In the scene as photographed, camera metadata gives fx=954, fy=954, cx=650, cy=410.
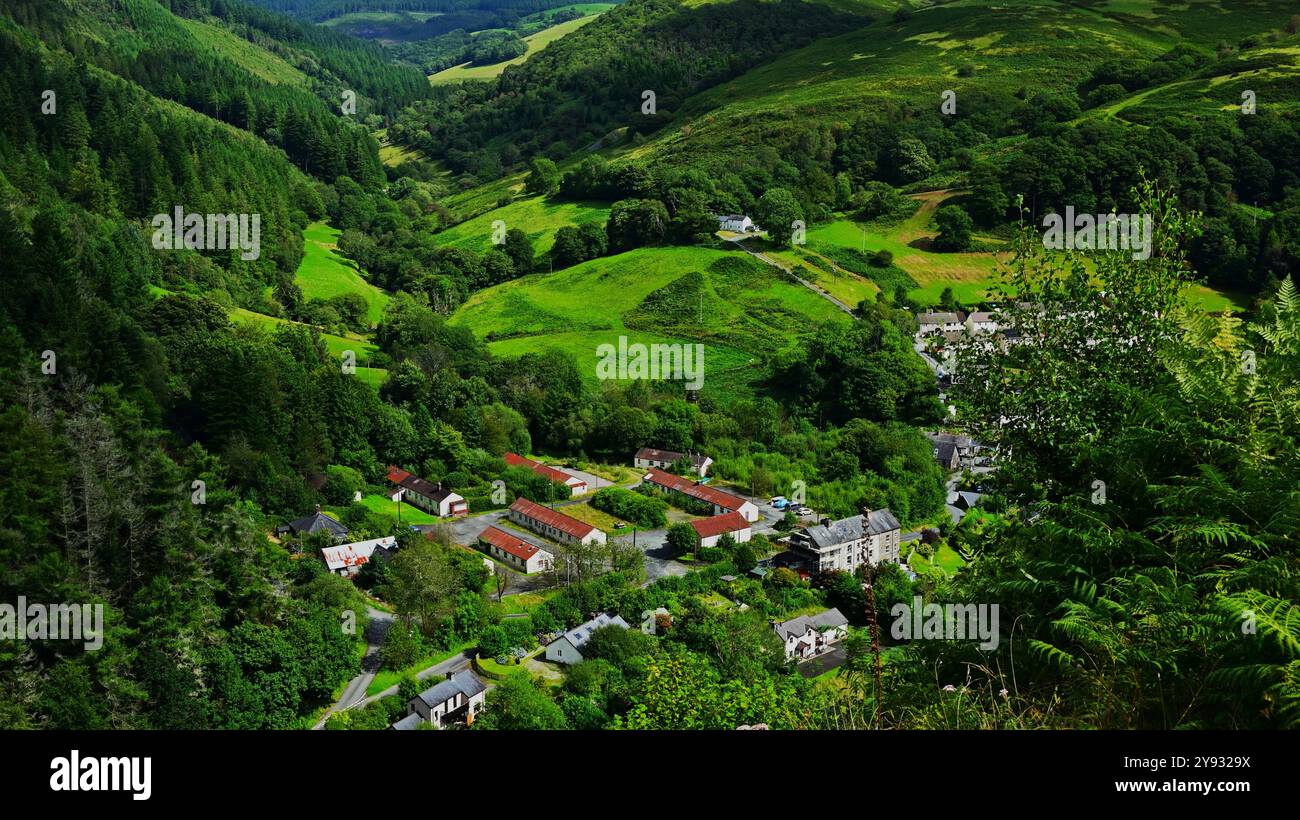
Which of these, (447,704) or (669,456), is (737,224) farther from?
(447,704)

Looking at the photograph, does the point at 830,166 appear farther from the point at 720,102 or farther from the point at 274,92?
the point at 274,92

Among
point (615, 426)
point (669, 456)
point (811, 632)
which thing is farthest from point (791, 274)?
point (811, 632)

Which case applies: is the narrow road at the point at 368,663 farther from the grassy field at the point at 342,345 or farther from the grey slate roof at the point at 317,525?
the grassy field at the point at 342,345

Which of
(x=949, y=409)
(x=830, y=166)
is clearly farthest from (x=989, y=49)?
(x=949, y=409)

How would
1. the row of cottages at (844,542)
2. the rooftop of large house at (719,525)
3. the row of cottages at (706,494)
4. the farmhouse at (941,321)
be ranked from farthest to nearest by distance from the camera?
the farmhouse at (941,321)
the row of cottages at (706,494)
the rooftop of large house at (719,525)
the row of cottages at (844,542)

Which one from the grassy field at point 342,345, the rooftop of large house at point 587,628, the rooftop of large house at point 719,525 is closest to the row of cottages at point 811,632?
the rooftop of large house at point 587,628
